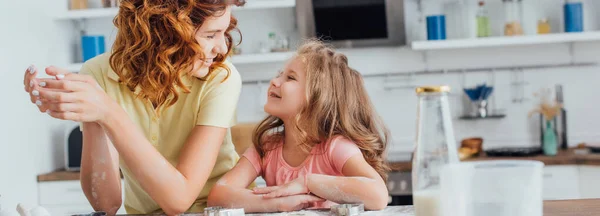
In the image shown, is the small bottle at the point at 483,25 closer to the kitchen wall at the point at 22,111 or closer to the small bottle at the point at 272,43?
the small bottle at the point at 272,43

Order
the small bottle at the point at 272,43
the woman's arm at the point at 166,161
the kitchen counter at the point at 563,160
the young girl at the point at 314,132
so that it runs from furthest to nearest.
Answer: the small bottle at the point at 272,43
the kitchen counter at the point at 563,160
the young girl at the point at 314,132
the woman's arm at the point at 166,161

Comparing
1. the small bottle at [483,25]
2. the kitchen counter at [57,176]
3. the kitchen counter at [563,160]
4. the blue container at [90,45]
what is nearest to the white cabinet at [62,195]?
the kitchen counter at [57,176]

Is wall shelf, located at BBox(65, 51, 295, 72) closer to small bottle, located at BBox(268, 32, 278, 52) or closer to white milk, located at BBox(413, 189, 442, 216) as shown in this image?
small bottle, located at BBox(268, 32, 278, 52)

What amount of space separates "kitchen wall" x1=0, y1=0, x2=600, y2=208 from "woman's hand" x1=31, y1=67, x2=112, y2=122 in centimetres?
253

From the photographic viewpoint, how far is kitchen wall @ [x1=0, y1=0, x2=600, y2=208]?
3.89 meters

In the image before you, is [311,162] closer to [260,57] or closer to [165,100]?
[165,100]

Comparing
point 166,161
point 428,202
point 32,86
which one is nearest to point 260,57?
point 166,161

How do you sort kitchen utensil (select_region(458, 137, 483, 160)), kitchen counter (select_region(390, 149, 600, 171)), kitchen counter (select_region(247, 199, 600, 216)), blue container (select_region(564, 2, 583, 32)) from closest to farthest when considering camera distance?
1. kitchen counter (select_region(247, 199, 600, 216))
2. kitchen counter (select_region(390, 149, 600, 171))
3. kitchen utensil (select_region(458, 137, 483, 160))
4. blue container (select_region(564, 2, 583, 32))

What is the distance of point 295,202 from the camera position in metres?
1.58

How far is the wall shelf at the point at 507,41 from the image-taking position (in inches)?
147

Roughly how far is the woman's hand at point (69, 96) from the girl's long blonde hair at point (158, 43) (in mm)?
299

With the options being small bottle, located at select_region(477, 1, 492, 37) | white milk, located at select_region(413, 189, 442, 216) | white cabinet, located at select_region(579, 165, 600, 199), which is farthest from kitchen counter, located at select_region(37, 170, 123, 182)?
white milk, located at select_region(413, 189, 442, 216)

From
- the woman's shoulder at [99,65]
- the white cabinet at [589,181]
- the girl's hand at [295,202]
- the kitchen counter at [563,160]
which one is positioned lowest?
the white cabinet at [589,181]

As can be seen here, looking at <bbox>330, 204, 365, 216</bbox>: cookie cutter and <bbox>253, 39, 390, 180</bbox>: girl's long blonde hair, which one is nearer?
<bbox>330, 204, 365, 216</bbox>: cookie cutter
